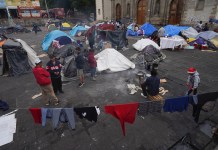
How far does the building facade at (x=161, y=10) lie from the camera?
18691mm

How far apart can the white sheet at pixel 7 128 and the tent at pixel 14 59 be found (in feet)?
Answer: 16.8

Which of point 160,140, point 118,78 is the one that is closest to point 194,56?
point 118,78

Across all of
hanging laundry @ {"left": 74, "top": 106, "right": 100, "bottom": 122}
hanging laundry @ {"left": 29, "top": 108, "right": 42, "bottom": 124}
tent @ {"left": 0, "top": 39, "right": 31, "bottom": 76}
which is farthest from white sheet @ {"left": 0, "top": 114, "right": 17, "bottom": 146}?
tent @ {"left": 0, "top": 39, "right": 31, "bottom": 76}

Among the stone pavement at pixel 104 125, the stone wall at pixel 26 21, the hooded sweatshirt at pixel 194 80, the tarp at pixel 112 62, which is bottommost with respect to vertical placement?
the stone pavement at pixel 104 125

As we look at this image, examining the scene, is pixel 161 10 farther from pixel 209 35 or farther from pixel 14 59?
pixel 14 59

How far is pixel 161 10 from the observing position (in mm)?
23562

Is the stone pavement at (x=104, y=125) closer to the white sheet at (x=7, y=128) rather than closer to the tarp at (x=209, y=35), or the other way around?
the white sheet at (x=7, y=128)

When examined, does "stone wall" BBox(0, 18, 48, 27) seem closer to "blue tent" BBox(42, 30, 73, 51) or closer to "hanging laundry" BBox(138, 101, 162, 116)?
"blue tent" BBox(42, 30, 73, 51)

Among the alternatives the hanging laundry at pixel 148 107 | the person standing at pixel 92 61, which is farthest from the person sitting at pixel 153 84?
the person standing at pixel 92 61

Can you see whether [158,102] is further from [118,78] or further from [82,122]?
[118,78]

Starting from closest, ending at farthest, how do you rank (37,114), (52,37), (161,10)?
(37,114) → (52,37) → (161,10)

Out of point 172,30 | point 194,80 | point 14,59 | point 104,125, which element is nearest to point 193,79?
point 194,80

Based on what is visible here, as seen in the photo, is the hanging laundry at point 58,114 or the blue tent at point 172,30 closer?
the hanging laundry at point 58,114

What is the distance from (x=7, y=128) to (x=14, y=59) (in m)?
6.02
